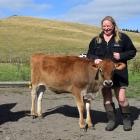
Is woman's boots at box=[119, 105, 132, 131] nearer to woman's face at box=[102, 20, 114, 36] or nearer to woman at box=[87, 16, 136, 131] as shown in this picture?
woman at box=[87, 16, 136, 131]

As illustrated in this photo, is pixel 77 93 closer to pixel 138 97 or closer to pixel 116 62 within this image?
pixel 116 62

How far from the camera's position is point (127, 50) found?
10.2 meters

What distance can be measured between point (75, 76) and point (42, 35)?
264 feet

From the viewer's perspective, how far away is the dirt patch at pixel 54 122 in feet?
31.6

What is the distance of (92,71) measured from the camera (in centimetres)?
1033

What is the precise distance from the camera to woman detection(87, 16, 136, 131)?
10.0 meters

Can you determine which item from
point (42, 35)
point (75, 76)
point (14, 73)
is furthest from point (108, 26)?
point (42, 35)

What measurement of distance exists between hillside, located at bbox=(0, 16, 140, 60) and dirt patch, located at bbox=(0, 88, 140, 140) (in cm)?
5455

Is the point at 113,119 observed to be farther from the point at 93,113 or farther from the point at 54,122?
the point at 93,113

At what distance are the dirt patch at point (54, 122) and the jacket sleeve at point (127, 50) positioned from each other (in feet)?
4.85

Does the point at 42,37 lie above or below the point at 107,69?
below

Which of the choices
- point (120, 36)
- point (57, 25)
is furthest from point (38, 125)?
point (57, 25)

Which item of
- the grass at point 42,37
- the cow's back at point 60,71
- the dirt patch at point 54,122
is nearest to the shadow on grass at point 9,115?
the dirt patch at point 54,122

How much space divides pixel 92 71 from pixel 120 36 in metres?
0.91
